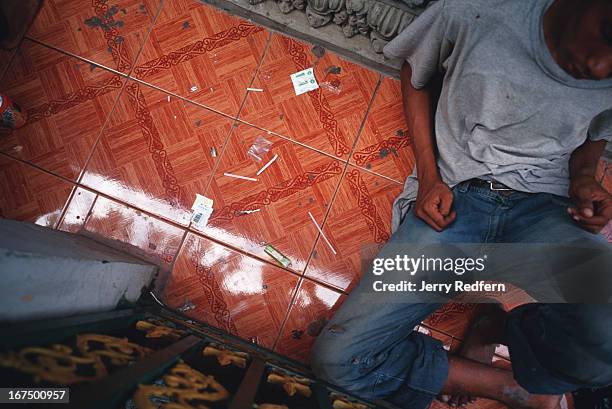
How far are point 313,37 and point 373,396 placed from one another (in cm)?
143

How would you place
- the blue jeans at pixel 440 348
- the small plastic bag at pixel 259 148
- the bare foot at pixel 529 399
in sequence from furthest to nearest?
the small plastic bag at pixel 259 148 → the bare foot at pixel 529 399 → the blue jeans at pixel 440 348

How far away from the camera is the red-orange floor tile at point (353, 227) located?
1625mm

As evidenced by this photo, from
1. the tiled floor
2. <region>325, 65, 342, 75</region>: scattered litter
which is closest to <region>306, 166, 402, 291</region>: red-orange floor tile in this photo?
the tiled floor

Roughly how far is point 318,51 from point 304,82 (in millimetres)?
152

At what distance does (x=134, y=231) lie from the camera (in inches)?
64.6

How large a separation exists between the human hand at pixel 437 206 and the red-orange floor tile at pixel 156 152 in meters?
0.87

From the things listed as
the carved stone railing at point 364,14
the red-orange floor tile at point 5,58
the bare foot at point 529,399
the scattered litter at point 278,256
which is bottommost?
the bare foot at point 529,399

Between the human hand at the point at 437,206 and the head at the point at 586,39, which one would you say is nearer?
the head at the point at 586,39

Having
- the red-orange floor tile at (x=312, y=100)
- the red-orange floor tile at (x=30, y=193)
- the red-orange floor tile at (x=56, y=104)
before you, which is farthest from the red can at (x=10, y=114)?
the red-orange floor tile at (x=312, y=100)

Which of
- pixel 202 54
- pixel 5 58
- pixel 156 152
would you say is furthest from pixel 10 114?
pixel 202 54

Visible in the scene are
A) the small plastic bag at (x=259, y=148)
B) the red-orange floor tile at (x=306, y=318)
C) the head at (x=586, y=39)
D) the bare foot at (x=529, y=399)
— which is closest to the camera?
the head at (x=586, y=39)

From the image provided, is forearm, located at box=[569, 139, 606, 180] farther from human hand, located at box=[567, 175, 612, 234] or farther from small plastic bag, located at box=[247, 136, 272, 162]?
small plastic bag, located at box=[247, 136, 272, 162]

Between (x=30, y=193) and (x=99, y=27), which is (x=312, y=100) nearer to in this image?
(x=99, y=27)

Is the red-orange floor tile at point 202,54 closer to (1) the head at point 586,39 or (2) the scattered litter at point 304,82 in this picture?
(2) the scattered litter at point 304,82
